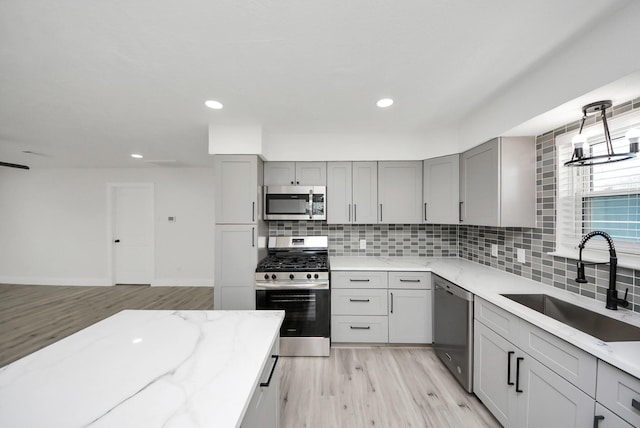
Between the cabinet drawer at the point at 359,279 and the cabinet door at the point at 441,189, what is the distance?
0.96 meters

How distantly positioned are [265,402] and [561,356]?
1.53 meters

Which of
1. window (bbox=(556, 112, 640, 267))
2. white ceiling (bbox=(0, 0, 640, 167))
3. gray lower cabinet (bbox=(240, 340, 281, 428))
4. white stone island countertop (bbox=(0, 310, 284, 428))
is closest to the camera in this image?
white stone island countertop (bbox=(0, 310, 284, 428))

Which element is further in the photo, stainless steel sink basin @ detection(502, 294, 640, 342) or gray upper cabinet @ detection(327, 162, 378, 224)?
gray upper cabinet @ detection(327, 162, 378, 224)

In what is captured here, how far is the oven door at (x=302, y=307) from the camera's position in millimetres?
2484

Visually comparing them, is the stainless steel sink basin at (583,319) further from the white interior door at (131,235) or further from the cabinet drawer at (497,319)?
the white interior door at (131,235)

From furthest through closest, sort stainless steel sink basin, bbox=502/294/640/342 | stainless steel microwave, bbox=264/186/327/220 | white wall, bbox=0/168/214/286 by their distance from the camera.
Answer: white wall, bbox=0/168/214/286 → stainless steel microwave, bbox=264/186/327/220 → stainless steel sink basin, bbox=502/294/640/342

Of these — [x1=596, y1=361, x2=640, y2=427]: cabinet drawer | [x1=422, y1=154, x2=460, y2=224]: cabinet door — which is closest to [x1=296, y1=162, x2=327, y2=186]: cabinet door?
[x1=422, y1=154, x2=460, y2=224]: cabinet door

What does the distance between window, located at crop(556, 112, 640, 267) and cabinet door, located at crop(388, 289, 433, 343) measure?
127 cm

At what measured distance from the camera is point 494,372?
165 centimetres

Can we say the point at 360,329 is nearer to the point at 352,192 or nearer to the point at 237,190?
the point at 352,192

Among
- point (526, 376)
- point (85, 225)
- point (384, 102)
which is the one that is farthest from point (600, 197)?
point (85, 225)

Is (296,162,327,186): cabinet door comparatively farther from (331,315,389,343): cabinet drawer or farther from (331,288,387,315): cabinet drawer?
(331,315,389,343): cabinet drawer

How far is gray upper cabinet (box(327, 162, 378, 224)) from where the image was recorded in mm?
2957

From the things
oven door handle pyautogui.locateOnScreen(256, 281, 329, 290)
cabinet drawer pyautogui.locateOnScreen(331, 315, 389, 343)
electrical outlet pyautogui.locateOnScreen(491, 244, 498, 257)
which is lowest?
cabinet drawer pyautogui.locateOnScreen(331, 315, 389, 343)
